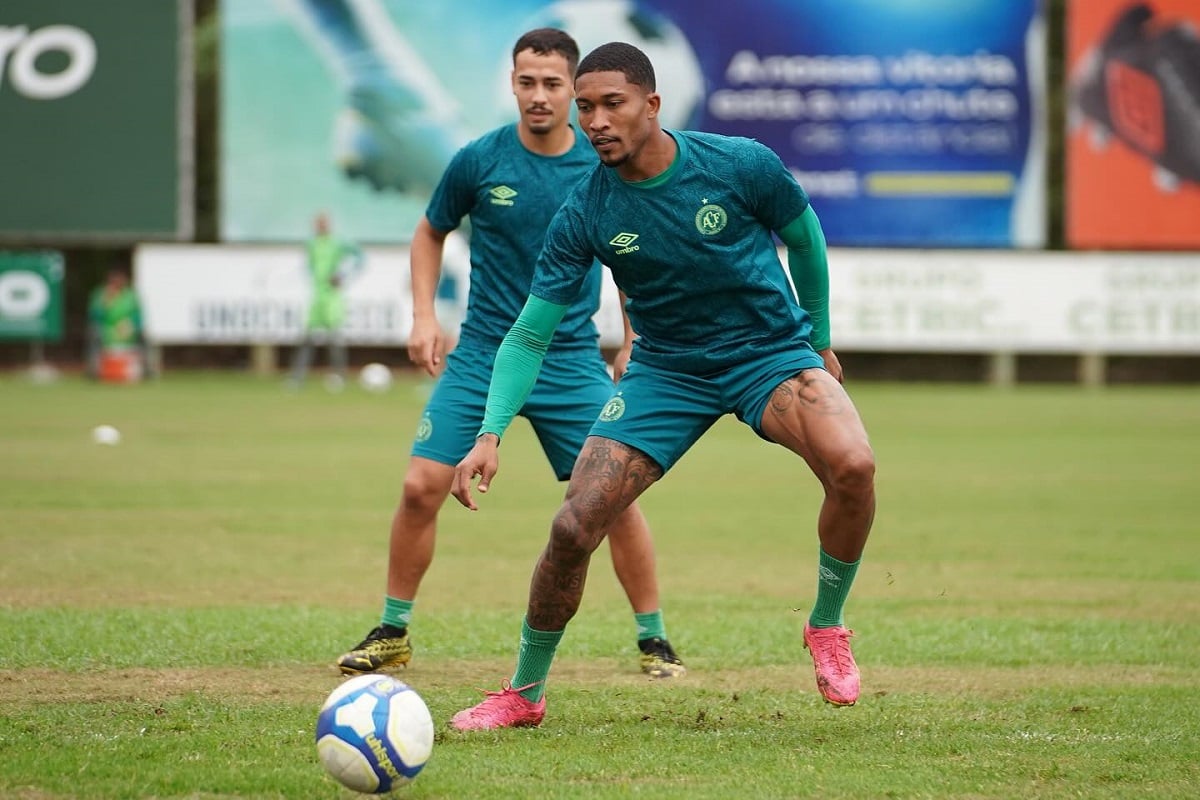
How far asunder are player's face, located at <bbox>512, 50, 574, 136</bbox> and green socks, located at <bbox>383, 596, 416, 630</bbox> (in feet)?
6.77

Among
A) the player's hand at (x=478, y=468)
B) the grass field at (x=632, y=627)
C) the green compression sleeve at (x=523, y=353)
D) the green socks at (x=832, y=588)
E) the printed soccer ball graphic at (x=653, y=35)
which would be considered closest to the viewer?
the grass field at (x=632, y=627)

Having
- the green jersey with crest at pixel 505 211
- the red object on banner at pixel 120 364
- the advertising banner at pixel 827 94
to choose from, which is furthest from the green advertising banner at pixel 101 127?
the green jersey with crest at pixel 505 211

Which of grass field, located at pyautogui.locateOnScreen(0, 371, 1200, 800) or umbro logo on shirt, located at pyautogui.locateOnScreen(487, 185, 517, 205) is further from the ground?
umbro logo on shirt, located at pyautogui.locateOnScreen(487, 185, 517, 205)

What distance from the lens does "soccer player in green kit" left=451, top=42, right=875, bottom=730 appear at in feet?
19.9

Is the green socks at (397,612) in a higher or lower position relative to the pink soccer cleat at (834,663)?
lower

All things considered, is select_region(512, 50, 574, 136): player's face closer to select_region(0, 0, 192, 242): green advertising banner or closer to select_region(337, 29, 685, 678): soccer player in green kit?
select_region(337, 29, 685, 678): soccer player in green kit

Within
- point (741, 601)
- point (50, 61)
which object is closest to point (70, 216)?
point (50, 61)

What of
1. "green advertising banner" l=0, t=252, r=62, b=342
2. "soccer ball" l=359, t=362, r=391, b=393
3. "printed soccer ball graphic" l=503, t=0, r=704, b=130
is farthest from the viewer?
"green advertising banner" l=0, t=252, r=62, b=342

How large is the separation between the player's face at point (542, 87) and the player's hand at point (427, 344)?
95 centimetres

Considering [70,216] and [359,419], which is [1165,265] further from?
[70,216]

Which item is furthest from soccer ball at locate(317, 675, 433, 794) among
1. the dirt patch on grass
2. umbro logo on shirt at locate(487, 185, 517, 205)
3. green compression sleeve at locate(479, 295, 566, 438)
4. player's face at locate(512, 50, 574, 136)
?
player's face at locate(512, 50, 574, 136)

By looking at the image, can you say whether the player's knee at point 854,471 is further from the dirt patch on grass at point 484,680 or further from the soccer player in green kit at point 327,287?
the soccer player in green kit at point 327,287

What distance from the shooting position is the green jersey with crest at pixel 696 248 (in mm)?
6090

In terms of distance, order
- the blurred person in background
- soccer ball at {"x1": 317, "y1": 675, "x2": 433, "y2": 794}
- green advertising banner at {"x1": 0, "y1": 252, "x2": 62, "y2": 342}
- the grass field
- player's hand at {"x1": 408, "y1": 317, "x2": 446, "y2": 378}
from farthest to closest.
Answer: green advertising banner at {"x1": 0, "y1": 252, "x2": 62, "y2": 342} → the blurred person in background → player's hand at {"x1": 408, "y1": 317, "x2": 446, "y2": 378} → the grass field → soccer ball at {"x1": 317, "y1": 675, "x2": 433, "y2": 794}
